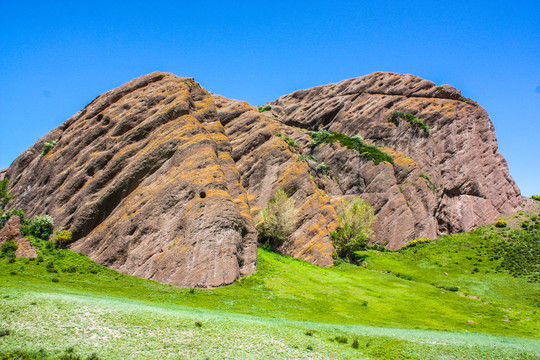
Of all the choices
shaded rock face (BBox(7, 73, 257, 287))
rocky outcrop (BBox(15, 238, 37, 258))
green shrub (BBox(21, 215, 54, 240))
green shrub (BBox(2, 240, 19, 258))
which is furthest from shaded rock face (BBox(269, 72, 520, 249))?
green shrub (BBox(2, 240, 19, 258))

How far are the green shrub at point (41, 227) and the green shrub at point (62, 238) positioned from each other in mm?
1802

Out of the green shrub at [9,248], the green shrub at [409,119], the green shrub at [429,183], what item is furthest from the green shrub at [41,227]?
the green shrub at [409,119]

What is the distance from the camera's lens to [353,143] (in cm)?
8875

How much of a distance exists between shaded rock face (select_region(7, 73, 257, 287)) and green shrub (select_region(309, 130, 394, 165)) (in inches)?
1635

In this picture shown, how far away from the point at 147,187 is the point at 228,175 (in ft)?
40.8

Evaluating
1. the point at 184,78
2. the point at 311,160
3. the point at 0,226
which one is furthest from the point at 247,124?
the point at 0,226

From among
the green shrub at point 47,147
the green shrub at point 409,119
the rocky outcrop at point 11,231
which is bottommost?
the rocky outcrop at point 11,231

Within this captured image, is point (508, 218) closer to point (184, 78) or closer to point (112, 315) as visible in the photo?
point (184, 78)

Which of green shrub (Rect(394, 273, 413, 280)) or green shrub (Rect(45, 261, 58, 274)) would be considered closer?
green shrub (Rect(45, 261, 58, 274))

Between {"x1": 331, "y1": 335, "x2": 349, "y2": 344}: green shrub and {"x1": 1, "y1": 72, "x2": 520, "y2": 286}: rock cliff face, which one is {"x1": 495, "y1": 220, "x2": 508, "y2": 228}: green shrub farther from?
{"x1": 331, "y1": 335, "x2": 349, "y2": 344}: green shrub

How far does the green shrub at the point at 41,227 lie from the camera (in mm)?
42500

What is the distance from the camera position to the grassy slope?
18281mm

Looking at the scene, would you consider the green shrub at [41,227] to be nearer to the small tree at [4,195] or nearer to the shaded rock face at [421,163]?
the small tree at [4,195]

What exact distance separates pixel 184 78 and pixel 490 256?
215ft
